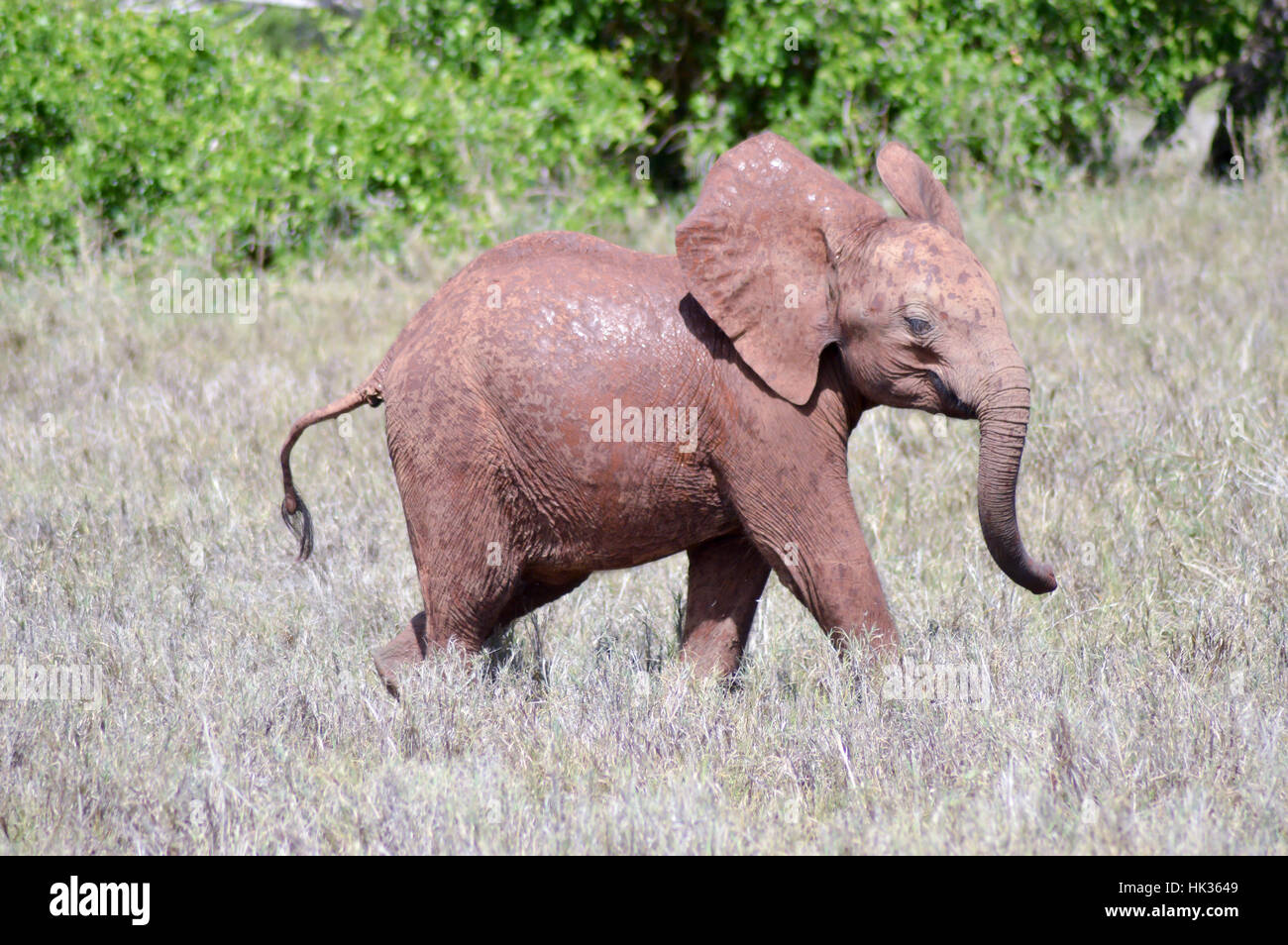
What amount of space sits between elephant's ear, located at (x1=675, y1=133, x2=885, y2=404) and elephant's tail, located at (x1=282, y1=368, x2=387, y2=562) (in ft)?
3.49

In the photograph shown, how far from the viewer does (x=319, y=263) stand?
376 inches

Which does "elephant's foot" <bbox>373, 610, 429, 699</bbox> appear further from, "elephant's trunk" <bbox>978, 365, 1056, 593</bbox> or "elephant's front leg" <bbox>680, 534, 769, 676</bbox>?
"elephant's trunk" <bbox>978, 365, 1056, 593</bbox>

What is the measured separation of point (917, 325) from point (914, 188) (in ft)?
1.82

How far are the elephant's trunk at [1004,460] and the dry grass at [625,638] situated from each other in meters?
0.52

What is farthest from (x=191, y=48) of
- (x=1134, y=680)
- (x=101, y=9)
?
(x=1134, y=680)

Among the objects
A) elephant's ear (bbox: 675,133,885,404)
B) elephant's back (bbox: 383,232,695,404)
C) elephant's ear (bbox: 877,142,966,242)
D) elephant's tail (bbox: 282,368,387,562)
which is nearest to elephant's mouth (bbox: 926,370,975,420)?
elephant's ear (bbox: 675,133,885,404)

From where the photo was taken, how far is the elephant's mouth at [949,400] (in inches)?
156

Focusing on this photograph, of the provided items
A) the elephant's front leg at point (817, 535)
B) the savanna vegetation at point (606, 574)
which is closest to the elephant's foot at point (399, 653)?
the savanna vegetation at point (606, 574)

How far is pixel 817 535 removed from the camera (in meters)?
4.13

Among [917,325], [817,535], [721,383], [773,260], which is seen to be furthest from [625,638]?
[917,325]

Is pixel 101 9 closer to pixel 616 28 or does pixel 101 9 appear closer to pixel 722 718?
pixel 616 28

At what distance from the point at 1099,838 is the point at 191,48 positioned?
27.6 feet

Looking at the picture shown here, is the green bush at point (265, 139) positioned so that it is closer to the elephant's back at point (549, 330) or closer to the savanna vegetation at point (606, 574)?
the savanna vegetation at point (606, 574)

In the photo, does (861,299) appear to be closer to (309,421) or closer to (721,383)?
(721,383)
